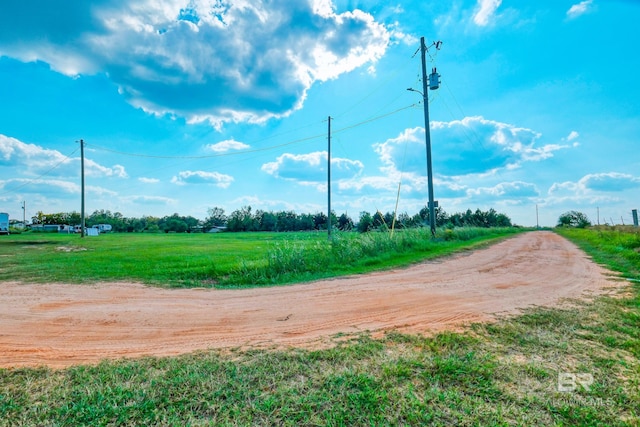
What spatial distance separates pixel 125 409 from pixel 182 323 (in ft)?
7.44

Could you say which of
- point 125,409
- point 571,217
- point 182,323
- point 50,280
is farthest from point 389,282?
point 571,217

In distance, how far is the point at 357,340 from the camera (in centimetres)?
369

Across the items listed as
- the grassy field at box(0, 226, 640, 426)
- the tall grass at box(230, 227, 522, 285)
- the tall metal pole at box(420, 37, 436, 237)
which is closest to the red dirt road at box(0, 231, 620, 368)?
the grassy field at box(0, 226, 640, 426)

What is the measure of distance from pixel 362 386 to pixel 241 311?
Answer: 9.83 feet

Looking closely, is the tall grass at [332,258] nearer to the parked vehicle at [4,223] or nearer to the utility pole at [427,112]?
the utility pole at [427,112]

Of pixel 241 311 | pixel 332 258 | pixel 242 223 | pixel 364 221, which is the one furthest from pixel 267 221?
pixel 241 311

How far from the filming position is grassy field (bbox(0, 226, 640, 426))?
2287mm

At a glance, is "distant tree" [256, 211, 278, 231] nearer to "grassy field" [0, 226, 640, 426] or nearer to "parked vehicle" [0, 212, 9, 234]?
"parked vehicle" [0, 212, 9, 234]

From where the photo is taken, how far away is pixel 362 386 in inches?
104

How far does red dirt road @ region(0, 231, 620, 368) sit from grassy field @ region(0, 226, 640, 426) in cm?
48

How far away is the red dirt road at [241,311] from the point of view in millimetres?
3729

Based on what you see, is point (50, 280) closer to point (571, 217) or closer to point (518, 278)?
point (518, 278)

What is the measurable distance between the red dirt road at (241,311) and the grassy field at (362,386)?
1.56ft

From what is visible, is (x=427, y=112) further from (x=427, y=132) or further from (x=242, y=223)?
(x=242, y=223)
